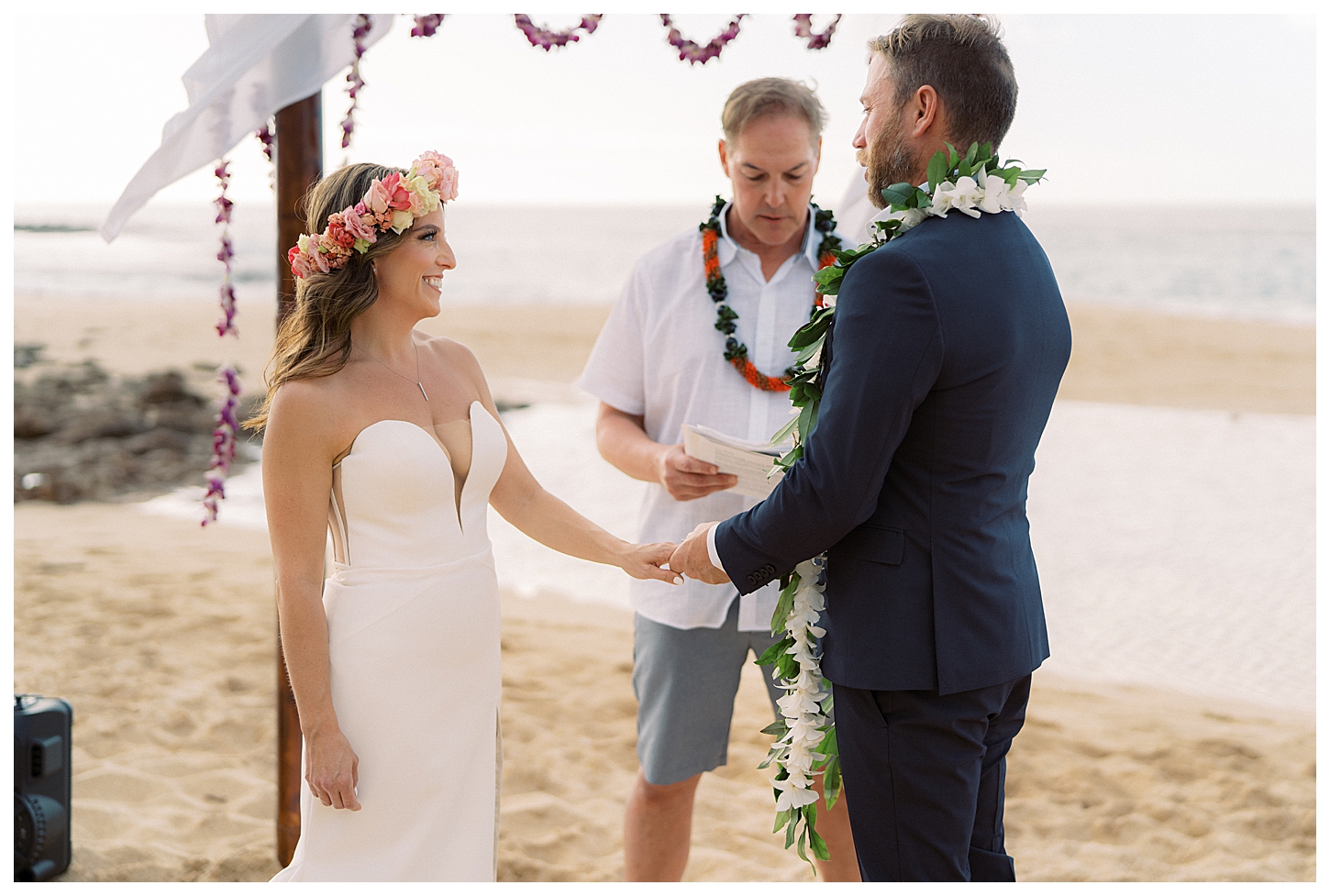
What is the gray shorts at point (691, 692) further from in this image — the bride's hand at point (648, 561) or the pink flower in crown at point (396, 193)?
the pink flower in crown at point (396, 193)

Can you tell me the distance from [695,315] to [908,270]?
44.6 inches

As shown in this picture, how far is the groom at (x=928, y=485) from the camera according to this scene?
78.9 inches

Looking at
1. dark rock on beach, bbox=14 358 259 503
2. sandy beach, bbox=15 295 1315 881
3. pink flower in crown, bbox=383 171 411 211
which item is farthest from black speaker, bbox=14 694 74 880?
dark rock on beach, bbox=14 358 259 503

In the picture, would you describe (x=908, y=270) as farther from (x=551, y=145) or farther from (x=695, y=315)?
(x=551, y=145)

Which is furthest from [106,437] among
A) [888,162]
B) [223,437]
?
[888,162]

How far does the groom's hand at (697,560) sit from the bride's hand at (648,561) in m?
0.31

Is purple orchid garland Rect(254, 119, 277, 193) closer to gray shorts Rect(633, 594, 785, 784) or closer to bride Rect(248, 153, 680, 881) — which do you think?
bride Rect(248, 153, 680, 881)

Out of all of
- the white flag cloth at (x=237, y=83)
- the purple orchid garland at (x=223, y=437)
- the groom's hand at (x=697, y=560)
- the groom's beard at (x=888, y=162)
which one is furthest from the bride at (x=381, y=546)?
the groom's beard at (x=888, y=162)

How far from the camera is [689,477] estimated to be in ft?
9.25

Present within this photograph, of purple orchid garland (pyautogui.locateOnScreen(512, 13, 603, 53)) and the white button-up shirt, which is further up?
purple orchid garland (pyautogui.locateOnScreen(512, 13, 603, 53))

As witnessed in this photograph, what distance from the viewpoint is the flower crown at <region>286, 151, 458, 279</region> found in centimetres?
233

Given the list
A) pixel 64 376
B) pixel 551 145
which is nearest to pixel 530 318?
pixel 64 376

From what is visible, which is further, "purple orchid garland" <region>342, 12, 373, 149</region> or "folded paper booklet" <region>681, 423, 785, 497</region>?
"purple orchid garland" <region>342, 12, 373, 149</region>

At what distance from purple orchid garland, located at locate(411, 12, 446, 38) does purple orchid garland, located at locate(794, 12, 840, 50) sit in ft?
3.39
